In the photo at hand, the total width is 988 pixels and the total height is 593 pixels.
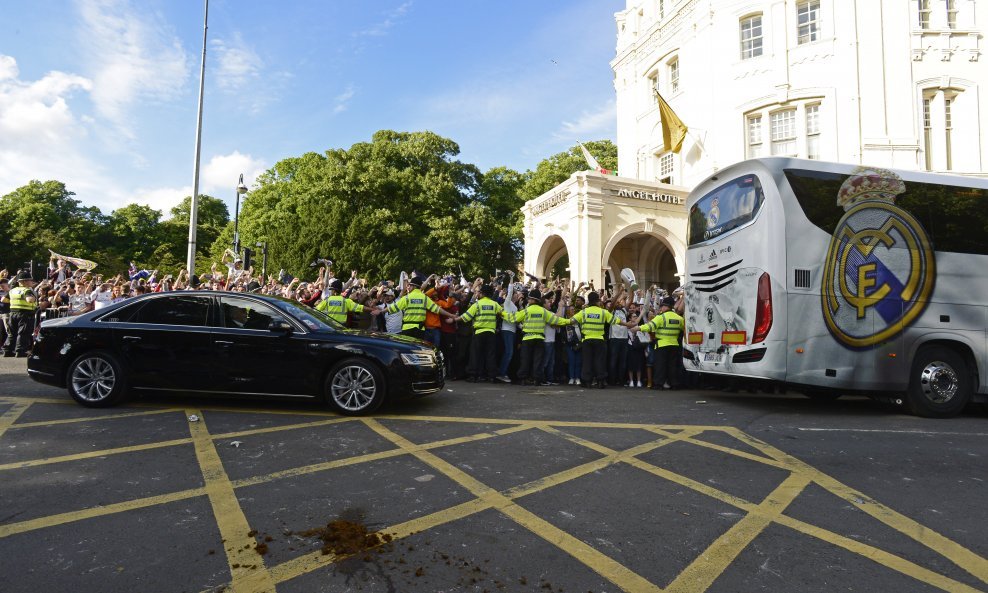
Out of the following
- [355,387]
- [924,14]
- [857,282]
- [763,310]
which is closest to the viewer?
[355,387]

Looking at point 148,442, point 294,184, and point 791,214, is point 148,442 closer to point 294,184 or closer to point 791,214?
point 791,214

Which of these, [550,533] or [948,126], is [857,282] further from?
[948,126]

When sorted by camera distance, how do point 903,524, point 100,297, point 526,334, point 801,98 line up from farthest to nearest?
point 801,98
point 100,297
point 526,334
point 903,524

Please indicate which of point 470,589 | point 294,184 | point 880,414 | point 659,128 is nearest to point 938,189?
point 880,414

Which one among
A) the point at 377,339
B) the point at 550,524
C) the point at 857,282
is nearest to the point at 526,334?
the point at 377,339

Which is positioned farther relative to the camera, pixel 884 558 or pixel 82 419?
pixel 82 419

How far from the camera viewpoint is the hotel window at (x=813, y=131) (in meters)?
20.8

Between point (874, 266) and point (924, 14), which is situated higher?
point (924, 14)

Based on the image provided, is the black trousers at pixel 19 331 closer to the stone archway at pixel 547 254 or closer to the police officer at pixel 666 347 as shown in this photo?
the police officer at pixel 666 347

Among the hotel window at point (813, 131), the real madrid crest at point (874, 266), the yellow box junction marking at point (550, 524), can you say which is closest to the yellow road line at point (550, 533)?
the yellow box junction marking at point (550, 524)

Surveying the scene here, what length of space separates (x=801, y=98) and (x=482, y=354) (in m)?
17.6

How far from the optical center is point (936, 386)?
7.49m

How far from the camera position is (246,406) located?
7.11 metres

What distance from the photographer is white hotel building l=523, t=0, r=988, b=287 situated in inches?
785
